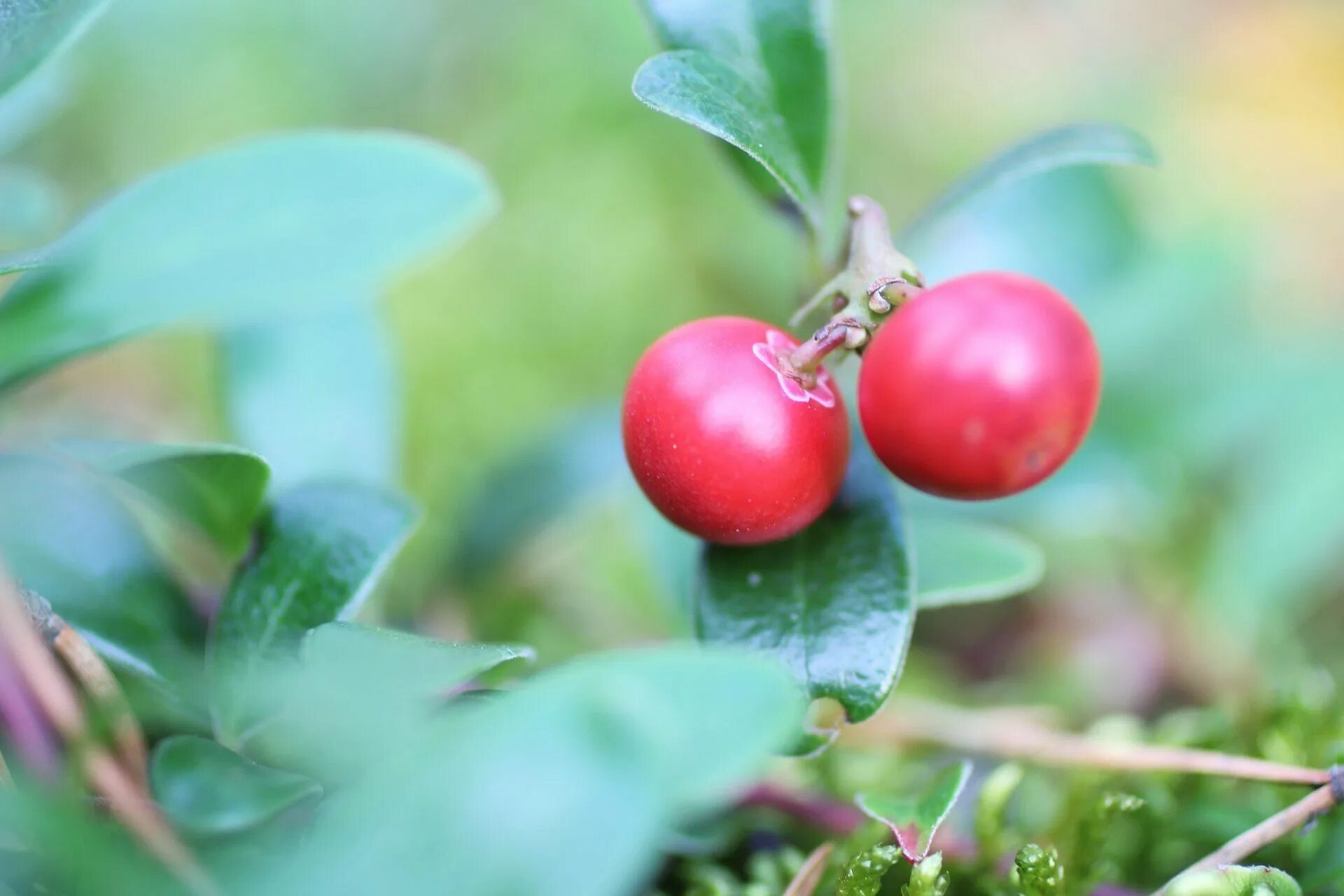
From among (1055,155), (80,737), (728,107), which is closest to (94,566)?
(80,737)

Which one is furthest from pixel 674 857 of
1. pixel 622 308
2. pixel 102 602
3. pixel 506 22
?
pixel 506 22

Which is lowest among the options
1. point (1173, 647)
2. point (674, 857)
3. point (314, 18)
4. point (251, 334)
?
point (1173, 647)

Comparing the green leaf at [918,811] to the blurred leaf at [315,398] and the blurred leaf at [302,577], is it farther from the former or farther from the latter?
the blurred leaf at [315,398]

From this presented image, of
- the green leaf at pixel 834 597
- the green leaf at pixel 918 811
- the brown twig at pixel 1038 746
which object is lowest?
the brown twig at pixel 1038 746

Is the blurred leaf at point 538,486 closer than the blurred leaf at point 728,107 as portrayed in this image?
No

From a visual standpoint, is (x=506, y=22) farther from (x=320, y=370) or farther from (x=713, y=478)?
(x=713, y=478)

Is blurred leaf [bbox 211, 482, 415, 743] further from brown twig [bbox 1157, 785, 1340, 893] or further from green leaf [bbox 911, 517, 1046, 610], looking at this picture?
brown twig [bbox 1157, 785, 1340, 893]

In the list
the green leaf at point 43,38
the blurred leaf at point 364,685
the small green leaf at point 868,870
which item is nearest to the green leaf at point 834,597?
the small green leaf at point 868,870

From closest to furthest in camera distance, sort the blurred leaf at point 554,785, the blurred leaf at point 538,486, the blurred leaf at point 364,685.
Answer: the blurred leaf at point 554,785 → the blurred leaf at point 364,685 → the blurred leaf at point 538,486
